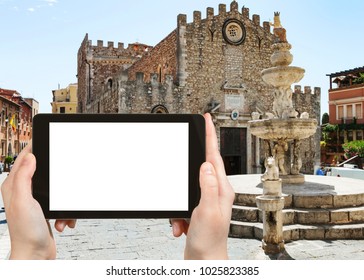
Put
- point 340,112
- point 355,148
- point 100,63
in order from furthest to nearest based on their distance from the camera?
point 100,63 < point 355,148 < point 340,112

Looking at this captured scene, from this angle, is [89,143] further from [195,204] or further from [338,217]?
[338,217]

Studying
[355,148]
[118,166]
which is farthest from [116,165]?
[355,148]

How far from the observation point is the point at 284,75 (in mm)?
7473

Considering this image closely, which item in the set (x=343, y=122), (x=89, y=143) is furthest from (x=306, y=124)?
(x=343, y=122)

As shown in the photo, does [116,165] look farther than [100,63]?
No

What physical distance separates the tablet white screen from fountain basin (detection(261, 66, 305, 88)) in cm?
658

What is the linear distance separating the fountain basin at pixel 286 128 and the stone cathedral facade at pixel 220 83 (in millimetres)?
9009

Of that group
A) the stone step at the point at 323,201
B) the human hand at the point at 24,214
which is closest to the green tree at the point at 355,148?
the stone step at the point at 323,201

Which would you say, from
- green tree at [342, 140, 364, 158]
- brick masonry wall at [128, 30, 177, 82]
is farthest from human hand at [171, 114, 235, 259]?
green tree at [342, 140, 364, 158]

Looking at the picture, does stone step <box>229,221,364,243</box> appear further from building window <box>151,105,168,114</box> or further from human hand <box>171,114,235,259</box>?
building window <box>151,105,168,114</box>

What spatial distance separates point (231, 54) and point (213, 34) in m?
1.44

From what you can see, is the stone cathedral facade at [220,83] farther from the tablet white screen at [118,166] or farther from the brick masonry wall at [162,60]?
the tablet white screen at [118,166]

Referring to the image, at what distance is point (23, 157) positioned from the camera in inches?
51.9

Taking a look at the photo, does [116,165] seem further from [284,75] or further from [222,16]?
[222,16]
